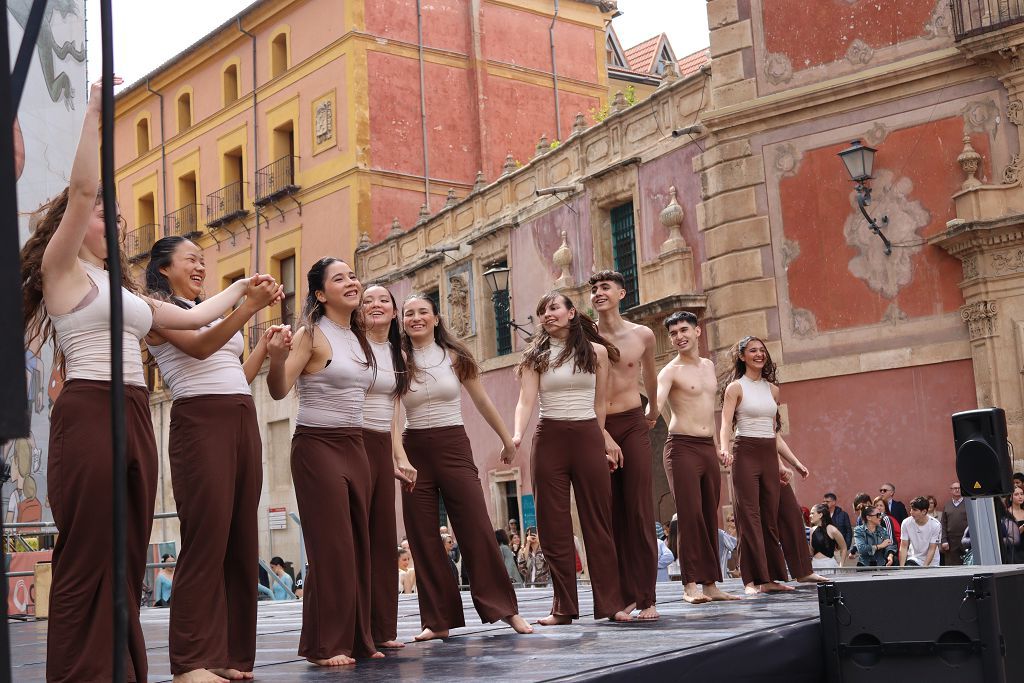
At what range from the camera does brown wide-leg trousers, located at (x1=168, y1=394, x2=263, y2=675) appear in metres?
4.79

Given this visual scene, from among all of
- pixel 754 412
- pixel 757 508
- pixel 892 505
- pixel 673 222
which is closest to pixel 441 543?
pixel 757 508

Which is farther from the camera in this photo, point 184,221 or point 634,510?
point 184,221

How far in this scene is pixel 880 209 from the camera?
58.7 feet

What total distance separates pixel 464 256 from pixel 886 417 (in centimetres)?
1146

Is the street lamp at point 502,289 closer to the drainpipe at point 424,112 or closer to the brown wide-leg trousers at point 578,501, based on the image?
the drainpipe at point 424,112

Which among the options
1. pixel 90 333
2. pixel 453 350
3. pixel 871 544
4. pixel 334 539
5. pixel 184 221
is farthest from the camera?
pixel 184 221

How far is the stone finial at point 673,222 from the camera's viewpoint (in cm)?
2017

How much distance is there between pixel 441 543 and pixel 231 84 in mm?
30468

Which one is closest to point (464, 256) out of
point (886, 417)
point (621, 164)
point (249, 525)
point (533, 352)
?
point (621, 164)

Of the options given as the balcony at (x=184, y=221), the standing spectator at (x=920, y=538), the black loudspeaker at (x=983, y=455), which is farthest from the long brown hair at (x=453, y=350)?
the balcony at (x=184, y=221)

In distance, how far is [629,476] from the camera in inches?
303

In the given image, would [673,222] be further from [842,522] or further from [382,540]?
[382,540]

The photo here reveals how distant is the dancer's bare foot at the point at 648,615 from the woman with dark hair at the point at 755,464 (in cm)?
191

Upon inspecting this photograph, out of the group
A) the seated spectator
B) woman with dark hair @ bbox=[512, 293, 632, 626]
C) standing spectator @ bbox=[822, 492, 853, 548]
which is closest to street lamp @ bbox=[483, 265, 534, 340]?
standing spectator @ bbox=[822, 492, 853, 548]
